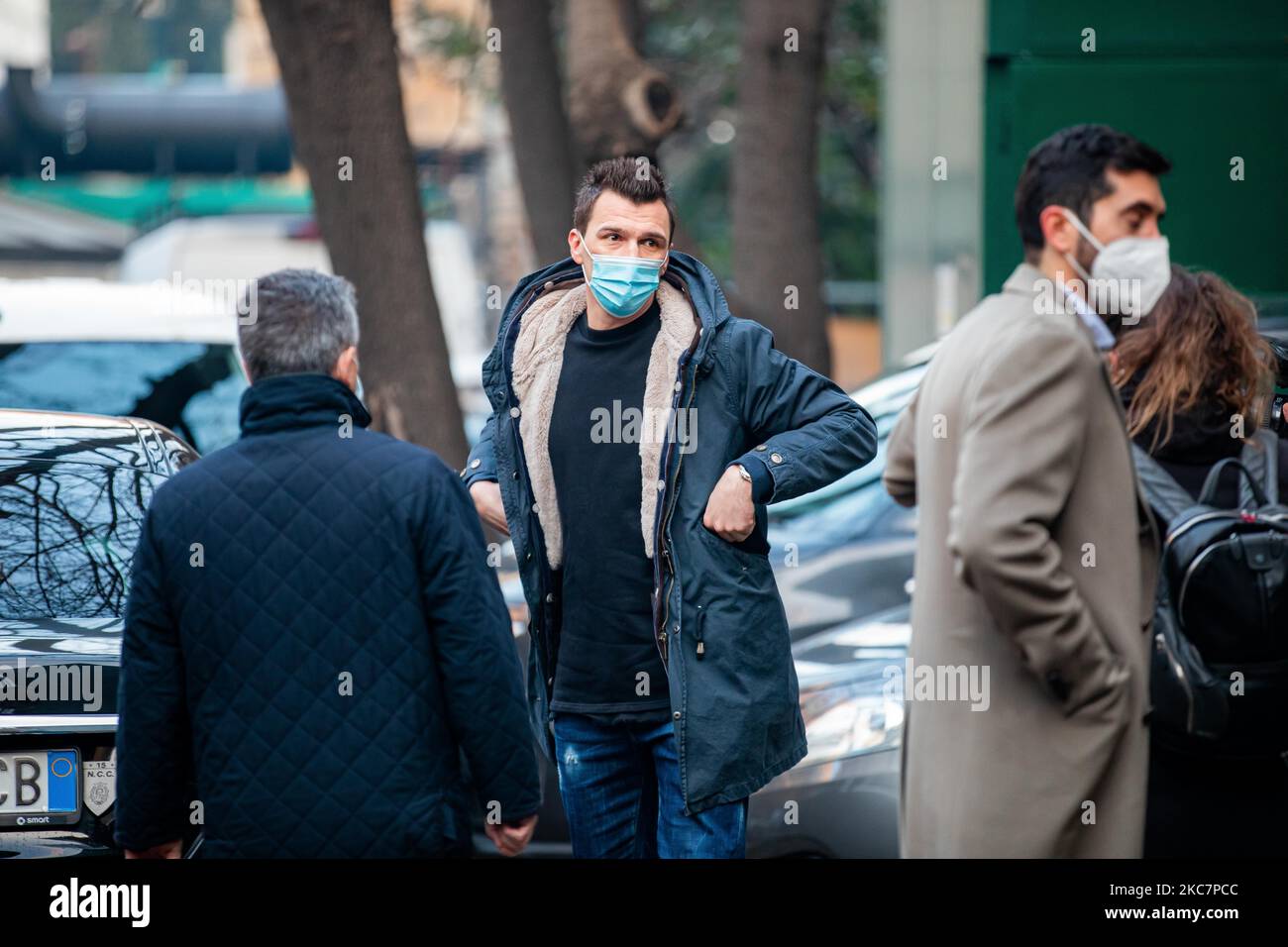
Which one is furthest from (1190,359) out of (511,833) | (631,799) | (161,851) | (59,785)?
(59,785)

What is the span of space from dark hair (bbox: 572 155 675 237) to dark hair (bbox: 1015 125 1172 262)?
936mm

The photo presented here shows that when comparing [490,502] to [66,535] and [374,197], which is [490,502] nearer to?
[66,535]

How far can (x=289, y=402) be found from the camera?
3086mm

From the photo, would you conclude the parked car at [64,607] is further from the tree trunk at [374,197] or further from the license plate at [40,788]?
the tree trunk at [374,197]

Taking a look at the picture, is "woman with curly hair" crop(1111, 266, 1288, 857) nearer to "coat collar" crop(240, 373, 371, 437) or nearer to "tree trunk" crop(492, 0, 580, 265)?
"coat collar" crop(240, 373, 371, 437)

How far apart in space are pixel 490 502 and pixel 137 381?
9.80ft

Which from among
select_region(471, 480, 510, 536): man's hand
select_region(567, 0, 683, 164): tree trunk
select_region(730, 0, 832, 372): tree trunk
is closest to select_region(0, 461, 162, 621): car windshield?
select_region(471, 480, 510, 536): man's hand

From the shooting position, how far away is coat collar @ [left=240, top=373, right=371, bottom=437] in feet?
10.1

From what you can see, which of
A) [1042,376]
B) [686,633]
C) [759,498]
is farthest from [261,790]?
[1042,376]
